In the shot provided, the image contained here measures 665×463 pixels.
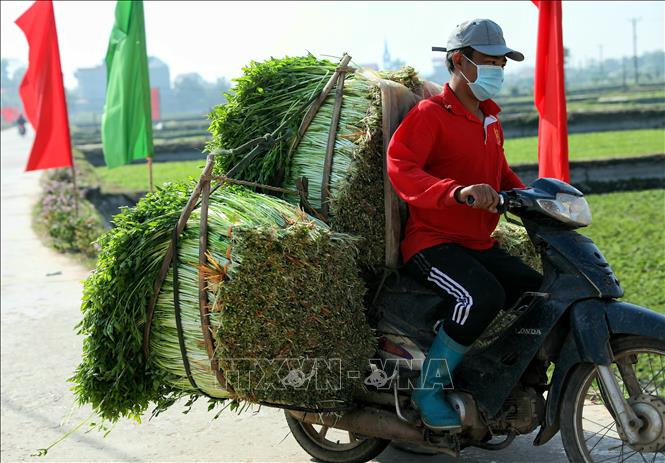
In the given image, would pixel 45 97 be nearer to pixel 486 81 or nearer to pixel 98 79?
pixel 486 81

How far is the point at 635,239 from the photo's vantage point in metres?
12.3

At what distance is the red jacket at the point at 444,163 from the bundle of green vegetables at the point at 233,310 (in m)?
0.33

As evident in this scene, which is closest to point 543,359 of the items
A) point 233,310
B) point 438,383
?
point 438,383

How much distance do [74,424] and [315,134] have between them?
2.46 meters

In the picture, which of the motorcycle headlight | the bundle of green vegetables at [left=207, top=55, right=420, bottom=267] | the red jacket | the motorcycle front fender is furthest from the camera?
the bundle of green vegetables at [left=207, top=55, right=420, bottom=267]

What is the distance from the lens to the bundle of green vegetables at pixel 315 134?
13.8 feet

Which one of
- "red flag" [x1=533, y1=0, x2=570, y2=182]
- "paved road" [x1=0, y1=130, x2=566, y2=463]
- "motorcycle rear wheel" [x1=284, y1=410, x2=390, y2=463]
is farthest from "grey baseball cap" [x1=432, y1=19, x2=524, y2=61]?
"red flag" [x1=533, y1=0, x2=570, y2=182]

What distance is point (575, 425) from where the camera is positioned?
3.61 meters

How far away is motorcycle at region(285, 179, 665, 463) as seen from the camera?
3.47 metres

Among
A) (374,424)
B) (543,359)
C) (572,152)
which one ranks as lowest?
(572,152)

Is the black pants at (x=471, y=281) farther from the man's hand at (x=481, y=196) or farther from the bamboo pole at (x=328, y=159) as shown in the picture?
the bamboo pole at (x=328, y=159)

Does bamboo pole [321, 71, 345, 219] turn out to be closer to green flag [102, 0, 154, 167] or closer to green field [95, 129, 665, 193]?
green flag [102, 0, 154, 167]

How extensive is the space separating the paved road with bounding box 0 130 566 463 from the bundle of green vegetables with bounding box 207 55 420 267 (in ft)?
4.04

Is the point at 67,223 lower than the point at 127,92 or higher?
lower
